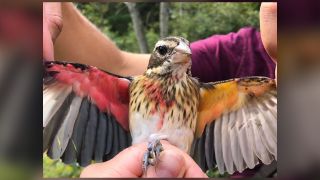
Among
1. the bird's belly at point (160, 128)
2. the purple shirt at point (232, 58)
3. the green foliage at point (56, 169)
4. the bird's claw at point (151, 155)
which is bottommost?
the green foliage at point (56, 169)

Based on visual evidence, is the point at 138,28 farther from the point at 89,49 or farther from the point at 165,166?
the point at 165,166

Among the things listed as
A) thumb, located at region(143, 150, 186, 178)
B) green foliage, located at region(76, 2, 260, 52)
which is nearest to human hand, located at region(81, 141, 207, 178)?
thumb, located at region(143, 150, 186, 178)

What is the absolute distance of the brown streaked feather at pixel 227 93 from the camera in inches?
44.1

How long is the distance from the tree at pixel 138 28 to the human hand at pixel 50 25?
0.49 feet

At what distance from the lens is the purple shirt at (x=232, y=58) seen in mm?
1129

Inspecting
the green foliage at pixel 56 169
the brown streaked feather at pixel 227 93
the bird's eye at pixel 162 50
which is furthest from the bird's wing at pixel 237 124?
the green foliage at pixel 56 169

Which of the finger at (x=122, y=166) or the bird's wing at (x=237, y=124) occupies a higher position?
the bird's wing at (x=237, y=124)

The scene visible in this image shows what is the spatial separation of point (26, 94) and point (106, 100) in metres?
0.16

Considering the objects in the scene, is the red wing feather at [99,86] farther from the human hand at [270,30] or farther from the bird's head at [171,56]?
the human hand at [270,30]

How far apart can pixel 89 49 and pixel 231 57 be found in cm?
31

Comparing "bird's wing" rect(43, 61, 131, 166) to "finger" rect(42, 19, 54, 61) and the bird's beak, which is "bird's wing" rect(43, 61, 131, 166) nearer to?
"finger" rect(42, 19, 54, 61)

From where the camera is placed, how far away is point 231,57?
1157 mm

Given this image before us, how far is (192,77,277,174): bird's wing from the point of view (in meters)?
1.12

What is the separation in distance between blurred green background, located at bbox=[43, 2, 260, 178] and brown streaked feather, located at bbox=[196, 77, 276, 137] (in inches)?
4.3
